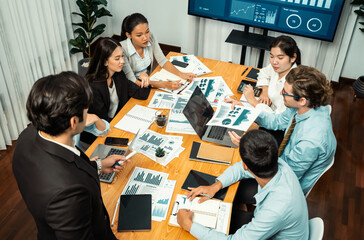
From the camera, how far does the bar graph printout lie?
174cm

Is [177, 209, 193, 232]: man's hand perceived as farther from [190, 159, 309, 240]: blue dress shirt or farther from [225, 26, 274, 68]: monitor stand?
[225, 26, 274, 68]: monitor stand

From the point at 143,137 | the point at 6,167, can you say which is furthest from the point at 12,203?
the point at 143,137

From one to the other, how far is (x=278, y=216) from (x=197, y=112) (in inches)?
37.8

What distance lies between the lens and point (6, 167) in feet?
10.0

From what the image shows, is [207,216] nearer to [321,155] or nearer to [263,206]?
[263,206]

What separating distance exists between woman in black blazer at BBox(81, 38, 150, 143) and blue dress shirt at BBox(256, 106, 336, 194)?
121cm

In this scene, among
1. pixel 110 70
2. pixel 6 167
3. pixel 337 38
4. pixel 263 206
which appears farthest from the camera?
pixel 337 38

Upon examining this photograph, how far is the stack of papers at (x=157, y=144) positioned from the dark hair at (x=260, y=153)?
0.65 meters

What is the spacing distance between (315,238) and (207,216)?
1.74ft

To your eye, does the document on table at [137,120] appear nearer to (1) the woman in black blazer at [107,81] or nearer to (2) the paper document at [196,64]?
(1) the woman in black blazer at [107,81]

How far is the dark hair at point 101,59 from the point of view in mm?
2402

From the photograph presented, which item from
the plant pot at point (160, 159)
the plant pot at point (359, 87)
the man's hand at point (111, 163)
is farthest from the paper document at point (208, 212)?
the plant pot at point (359, 87)

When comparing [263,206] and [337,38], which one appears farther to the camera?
[337,38]

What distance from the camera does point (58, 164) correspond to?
1177 mm
